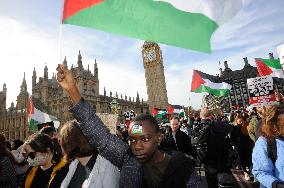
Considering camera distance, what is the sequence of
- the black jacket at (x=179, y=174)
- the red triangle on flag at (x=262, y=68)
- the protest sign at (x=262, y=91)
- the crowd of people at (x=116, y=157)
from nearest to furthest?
the black jacket at (x=179, y=174)
the crowd of people at (x=116, y=157)
the protest sign at (x=262, y=91)
the red triangle on flag at (x=262, y=68)

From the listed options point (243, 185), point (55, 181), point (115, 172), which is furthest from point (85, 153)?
point (243, 185)

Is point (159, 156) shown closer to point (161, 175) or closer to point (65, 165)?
point (161, 175)

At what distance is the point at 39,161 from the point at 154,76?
76804 millimetres

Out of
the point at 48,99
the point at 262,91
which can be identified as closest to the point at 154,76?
the point at 48,99

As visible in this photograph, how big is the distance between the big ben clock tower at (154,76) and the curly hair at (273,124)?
7475 centimetres

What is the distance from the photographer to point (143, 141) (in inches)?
97.3

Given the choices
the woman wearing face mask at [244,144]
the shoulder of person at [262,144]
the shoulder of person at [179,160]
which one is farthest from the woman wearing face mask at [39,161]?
the woman wearing face mask at [244,144]

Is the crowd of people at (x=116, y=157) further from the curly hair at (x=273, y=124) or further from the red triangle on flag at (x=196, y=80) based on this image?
the red triangle on flag at (x=196, y=80)

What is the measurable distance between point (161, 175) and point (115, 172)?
54cm

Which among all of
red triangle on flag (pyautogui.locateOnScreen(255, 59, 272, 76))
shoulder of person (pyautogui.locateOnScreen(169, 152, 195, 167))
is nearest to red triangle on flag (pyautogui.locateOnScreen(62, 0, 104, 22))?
shoulder of person (pyautogui.locateOnScreen(169, 152, 195, 167))

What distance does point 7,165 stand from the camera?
3.89 m

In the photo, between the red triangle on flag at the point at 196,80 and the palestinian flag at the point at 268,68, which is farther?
the red triangle on flag at the point at 196,80

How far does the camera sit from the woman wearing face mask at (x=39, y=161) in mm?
3779

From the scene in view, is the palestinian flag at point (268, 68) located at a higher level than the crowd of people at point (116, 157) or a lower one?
higher
